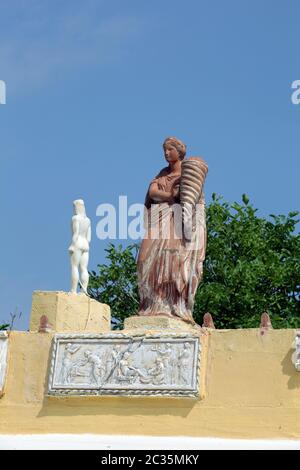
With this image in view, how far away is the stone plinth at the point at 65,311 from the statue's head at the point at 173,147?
227 cm

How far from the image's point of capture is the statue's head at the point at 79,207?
14188 millimetres

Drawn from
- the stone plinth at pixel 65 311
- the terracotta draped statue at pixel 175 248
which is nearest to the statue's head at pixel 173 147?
the terracotta draped statue at pixel 175 248

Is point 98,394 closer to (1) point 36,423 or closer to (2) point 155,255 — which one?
(1) point 36,423

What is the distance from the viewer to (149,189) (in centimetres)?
1363

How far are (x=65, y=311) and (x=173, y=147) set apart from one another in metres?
2.63

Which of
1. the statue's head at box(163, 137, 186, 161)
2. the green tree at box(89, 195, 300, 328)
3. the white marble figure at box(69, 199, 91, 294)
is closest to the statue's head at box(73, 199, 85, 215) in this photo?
the white marble figure at box(69, 199, 91, 294)

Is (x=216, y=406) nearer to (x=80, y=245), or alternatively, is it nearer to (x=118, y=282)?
(x=80, y=245)

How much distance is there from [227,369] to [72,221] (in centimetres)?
340

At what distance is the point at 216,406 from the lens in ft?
39.2

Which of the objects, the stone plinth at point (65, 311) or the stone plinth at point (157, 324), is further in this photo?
the stone plinth at point (65, 311)

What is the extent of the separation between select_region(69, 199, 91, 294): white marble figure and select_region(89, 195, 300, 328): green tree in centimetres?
952

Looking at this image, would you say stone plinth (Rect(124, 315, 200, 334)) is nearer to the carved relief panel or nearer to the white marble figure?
the carved relief panel

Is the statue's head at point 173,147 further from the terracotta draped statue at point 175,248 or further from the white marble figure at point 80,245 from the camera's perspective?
the white marble figure at point 80,245
